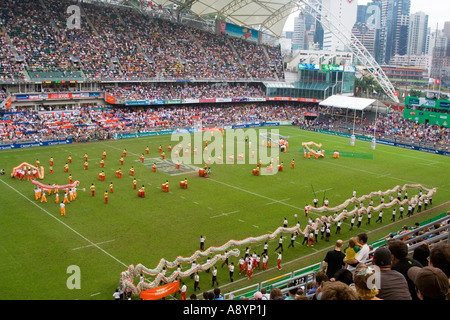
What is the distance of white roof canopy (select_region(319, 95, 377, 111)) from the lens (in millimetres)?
60731

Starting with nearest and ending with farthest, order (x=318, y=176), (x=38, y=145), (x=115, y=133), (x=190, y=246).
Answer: (x=190, y=246), (x=318, y=176), (x=38, y=145), (x=115, y=133)

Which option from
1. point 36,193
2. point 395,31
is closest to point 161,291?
point 36,193

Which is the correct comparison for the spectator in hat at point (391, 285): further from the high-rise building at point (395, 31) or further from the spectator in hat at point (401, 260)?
the high-rise building at point (395, 31)

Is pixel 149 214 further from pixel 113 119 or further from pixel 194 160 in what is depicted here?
pixel 113 119

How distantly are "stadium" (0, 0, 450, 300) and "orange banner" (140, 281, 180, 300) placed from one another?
0.08 meters

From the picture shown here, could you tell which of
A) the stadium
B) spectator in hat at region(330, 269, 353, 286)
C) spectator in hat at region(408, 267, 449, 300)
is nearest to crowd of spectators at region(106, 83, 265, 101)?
the stadium

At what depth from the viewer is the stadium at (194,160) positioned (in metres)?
18.5

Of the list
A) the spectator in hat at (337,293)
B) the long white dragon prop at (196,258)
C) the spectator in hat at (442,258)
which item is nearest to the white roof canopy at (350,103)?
the long white dragon prop at (196,258)

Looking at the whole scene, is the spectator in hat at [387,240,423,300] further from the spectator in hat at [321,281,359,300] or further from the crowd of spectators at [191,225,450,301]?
the spectator in hat at [321,281,359,300]

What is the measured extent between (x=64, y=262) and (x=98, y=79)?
4037 cm

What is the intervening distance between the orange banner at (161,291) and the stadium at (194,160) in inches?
3.2
